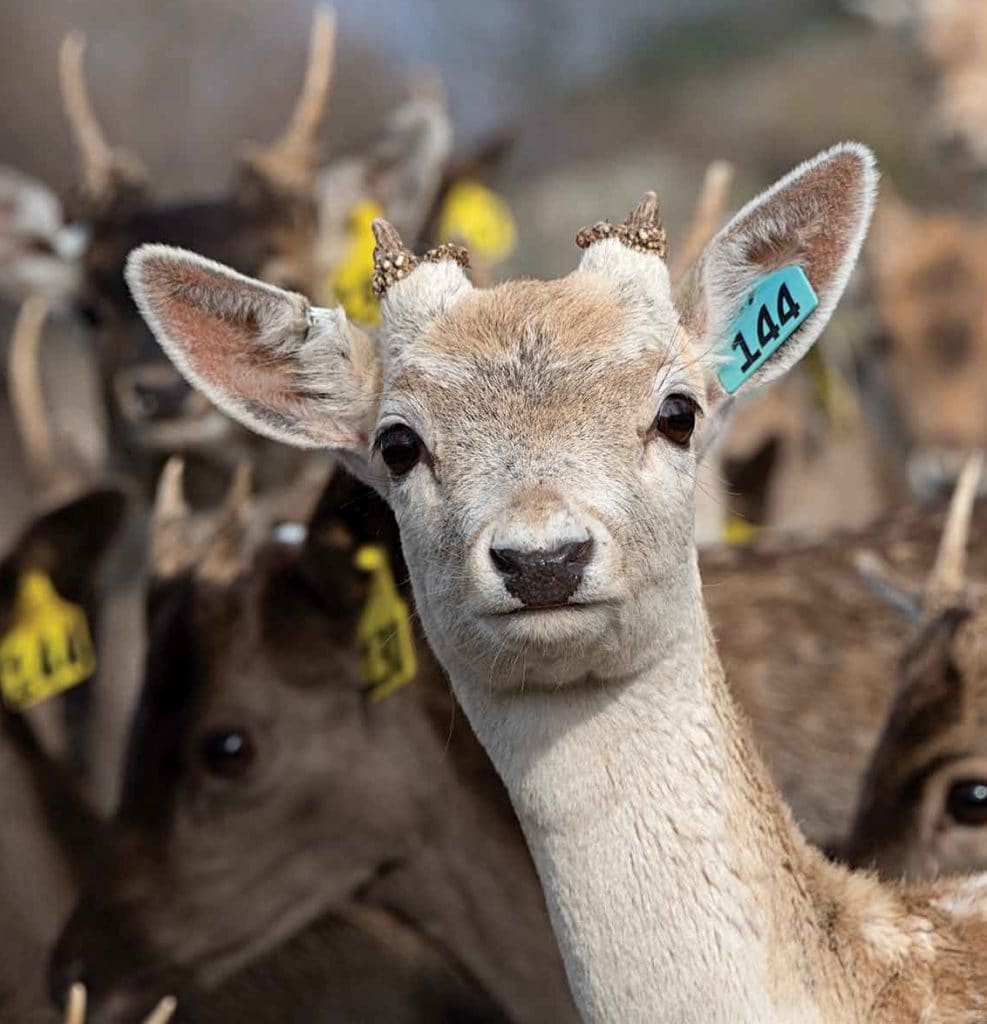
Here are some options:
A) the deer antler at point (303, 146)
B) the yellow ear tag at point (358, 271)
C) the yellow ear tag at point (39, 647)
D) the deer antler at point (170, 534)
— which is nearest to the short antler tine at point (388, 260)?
the yellow ear tag at point (358, 271)

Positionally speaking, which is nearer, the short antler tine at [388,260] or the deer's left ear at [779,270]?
the deer's left ear at [779,270]

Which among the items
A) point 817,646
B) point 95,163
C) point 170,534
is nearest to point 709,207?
point 817,646

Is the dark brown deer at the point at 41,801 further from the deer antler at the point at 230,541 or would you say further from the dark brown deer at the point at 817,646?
the dark brown deer at the point at 817,646

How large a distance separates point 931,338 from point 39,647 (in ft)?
13.7

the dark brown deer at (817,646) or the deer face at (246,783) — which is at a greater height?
the dark brown deer at (817,646)

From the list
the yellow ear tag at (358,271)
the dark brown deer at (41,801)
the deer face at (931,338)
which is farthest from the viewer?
the deer face at (931,338)

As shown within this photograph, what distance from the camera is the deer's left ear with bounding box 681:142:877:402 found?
9.30ft

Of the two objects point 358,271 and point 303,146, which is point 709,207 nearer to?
point 358,271

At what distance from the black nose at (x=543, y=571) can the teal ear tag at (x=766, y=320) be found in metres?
0.53

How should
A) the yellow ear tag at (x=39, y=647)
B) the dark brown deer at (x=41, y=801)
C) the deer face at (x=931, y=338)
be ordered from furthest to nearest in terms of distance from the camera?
1. the deer face at (x=931, y=338)
2. the yellow ear tag at (x=39, y=647)
3. the dark brown deer at (x=41, y=801)

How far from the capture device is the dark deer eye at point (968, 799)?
369 cm

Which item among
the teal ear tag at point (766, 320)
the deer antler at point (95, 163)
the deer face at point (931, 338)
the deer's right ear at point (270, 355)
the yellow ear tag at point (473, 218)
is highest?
the deer face at point (931, 338)

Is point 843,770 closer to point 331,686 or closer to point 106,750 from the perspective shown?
point 331,686

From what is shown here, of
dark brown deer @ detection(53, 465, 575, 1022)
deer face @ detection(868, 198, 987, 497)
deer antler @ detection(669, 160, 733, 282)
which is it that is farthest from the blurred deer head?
deer face @ detection(868, 198, 987, 497)
